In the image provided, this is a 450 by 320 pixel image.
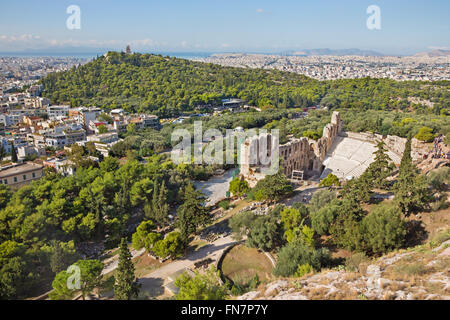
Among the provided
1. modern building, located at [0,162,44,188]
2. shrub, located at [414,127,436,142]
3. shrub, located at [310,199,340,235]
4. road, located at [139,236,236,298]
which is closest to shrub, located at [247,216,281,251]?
road, located at [139,236,236,298]

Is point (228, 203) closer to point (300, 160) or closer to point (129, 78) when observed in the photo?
point (300, 160)

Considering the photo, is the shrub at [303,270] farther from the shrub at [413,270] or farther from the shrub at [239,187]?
the shrub at [239,187]

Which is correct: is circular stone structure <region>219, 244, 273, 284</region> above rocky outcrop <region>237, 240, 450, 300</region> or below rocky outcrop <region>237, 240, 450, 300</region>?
below

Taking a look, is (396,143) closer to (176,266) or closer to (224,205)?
(224,205)

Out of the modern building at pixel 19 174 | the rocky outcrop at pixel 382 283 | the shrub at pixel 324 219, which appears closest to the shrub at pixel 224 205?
the shrub at pixel 324 219

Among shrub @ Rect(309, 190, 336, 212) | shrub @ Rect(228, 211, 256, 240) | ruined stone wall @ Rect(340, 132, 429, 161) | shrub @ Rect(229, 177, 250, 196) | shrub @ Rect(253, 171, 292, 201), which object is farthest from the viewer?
ruined stone wall @ Rect(340, 132, 429, 161)

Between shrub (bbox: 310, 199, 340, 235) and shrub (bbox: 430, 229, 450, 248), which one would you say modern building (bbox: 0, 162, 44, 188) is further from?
shrub (bbox: 430, 229, 450, 248)
